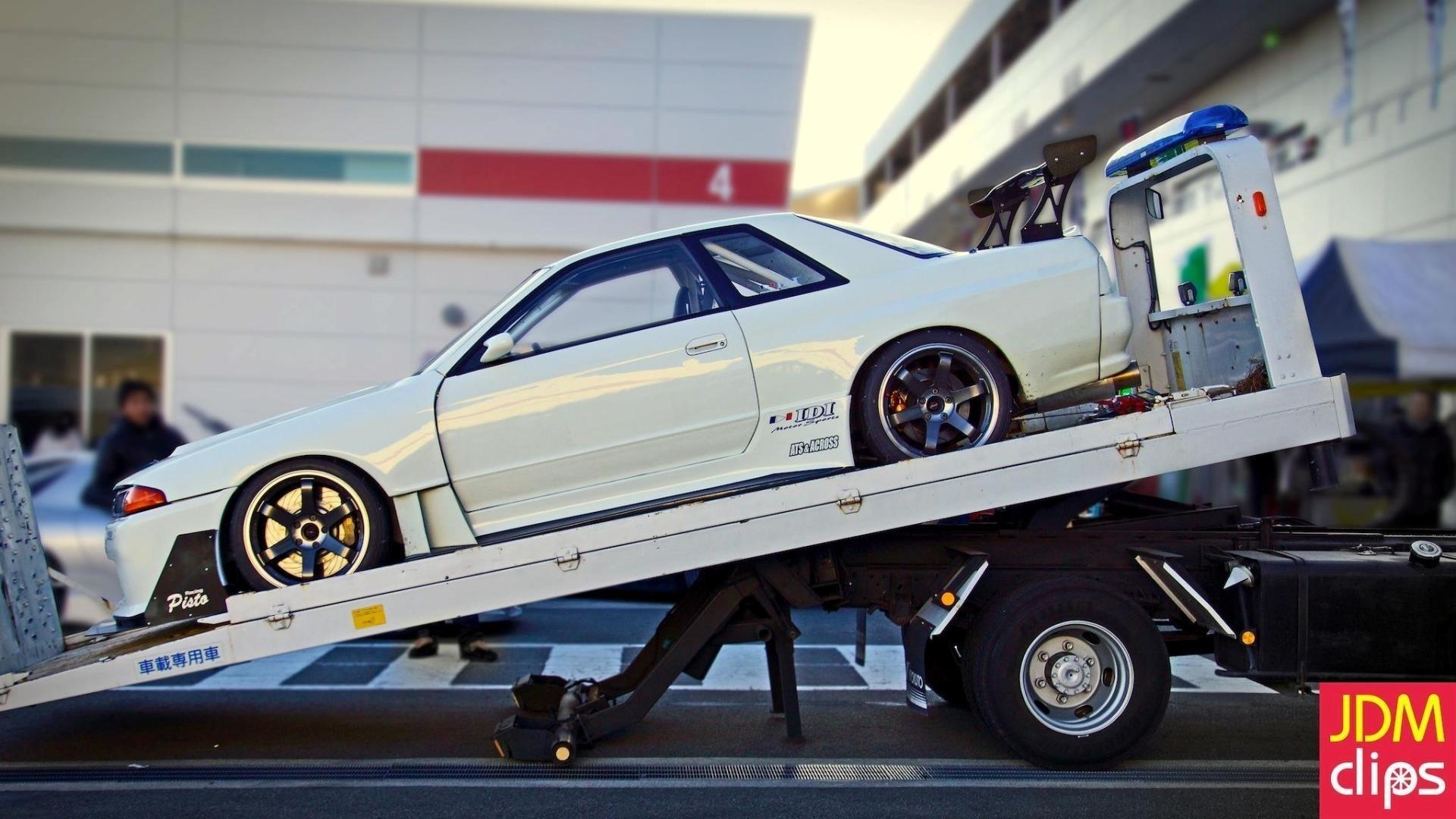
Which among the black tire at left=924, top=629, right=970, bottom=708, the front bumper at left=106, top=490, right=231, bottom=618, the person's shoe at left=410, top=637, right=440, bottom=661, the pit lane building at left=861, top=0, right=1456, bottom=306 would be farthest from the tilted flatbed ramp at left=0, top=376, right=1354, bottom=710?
the pit lane building at left=861, top=0, right=1456, bottom=306

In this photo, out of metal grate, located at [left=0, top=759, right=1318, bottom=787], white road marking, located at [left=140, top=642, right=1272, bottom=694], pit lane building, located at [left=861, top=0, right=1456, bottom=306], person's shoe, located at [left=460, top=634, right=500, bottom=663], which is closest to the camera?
metal grate, located at [left=0, top=759, right=1318, bottom=787]

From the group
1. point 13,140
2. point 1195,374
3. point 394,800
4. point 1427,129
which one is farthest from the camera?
point 1427,129

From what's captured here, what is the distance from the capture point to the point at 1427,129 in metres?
14.0

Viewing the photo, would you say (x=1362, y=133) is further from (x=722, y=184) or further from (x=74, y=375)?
(x=74, y=375)

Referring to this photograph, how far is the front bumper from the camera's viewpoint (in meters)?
4.92

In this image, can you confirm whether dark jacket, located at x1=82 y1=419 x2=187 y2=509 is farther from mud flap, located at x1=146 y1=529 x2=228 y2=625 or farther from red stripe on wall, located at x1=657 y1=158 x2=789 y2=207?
red stripe on wall, located at x1=657 y1=158 x2=789 y2=207

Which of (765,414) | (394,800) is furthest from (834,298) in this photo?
(394,800)

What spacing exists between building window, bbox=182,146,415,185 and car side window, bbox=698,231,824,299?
8.89 metres

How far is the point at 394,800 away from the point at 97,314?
10.8 metres

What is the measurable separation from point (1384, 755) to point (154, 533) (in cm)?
484

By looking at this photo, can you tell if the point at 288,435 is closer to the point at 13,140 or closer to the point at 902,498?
the point at 902,498

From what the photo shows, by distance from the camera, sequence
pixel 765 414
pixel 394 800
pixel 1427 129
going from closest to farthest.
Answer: pixel 394 800
pixel 765 414
pixel 1427 129

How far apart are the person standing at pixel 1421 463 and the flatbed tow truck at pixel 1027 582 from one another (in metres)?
8.20

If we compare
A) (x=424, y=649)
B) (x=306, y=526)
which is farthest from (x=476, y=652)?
(x=306, y=526)
